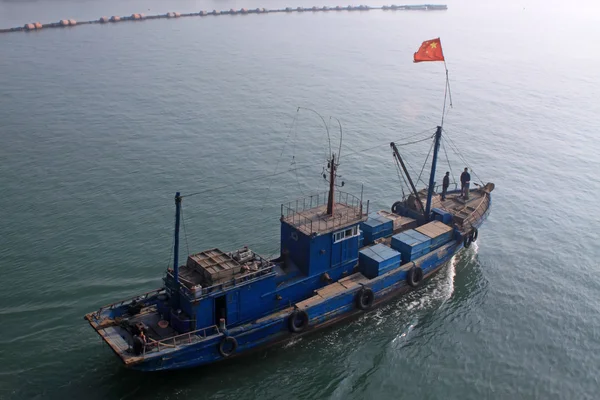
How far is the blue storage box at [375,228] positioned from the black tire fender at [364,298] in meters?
3.78

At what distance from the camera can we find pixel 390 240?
28.1 meters

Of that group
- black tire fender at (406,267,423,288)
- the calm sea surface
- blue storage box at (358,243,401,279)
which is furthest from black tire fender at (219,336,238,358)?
black tire fender at (406,267,423,288)

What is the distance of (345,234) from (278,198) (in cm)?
1466

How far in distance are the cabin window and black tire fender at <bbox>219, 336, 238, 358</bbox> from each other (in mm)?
6643

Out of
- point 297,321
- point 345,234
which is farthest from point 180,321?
point 345,234

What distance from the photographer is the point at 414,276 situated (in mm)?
26656

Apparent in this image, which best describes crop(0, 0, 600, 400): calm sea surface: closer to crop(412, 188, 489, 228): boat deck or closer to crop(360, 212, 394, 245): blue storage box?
crop(412, 188, 489, 228): boat deck

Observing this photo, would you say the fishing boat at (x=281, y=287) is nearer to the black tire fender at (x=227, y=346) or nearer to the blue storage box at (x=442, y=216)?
the black tire fender at (x=227, y=346)

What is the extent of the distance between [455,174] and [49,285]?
33.2m

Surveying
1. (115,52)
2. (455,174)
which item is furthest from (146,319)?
(115,52)

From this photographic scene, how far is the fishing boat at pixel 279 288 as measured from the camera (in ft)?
66.9

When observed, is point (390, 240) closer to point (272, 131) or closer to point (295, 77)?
point (272, 131)

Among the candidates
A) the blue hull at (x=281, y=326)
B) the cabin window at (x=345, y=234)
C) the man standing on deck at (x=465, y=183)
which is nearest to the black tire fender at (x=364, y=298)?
the blue hull at (x=281, y=326)

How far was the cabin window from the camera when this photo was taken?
24062 millimetres
